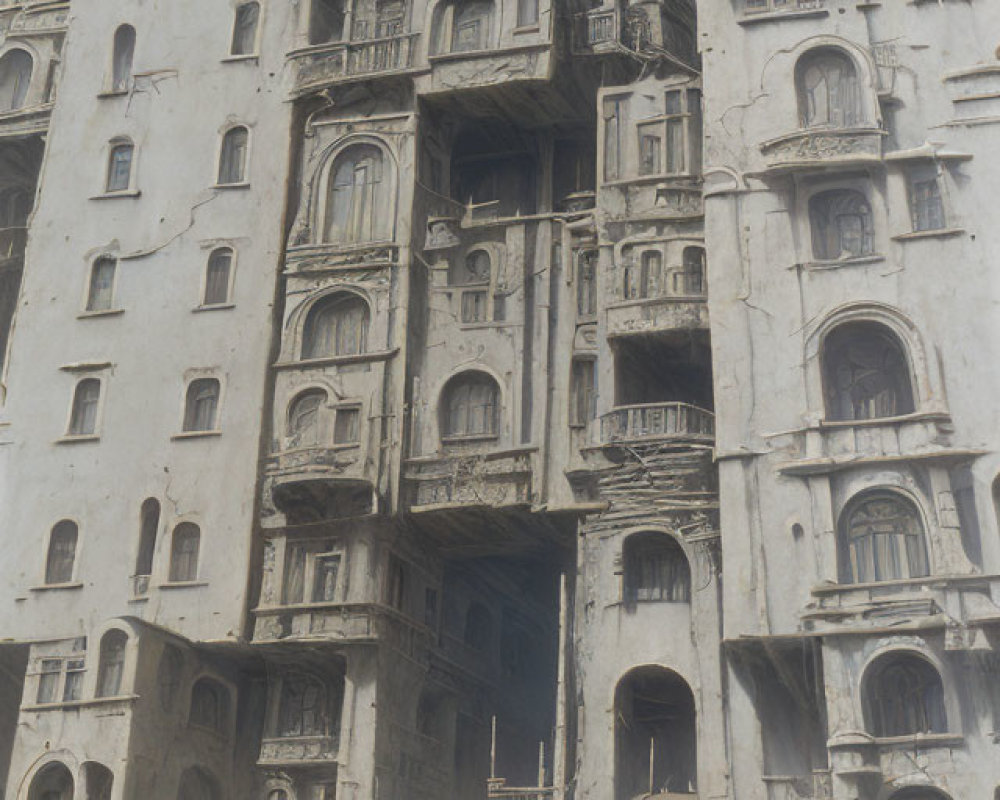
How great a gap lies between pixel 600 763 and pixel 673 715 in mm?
2894

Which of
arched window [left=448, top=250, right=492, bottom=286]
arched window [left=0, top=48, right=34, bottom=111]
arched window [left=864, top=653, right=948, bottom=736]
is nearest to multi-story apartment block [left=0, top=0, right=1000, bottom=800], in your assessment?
arched window [left=864, top=653, right=948, bottom=736]

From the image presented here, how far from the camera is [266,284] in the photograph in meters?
44.0

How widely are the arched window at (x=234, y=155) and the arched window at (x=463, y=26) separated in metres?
Result: 6.52

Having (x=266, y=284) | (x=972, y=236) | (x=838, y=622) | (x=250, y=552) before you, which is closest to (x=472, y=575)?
(x=250, y=552)

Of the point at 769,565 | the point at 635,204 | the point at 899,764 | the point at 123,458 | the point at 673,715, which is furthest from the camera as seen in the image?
the point at 123,458

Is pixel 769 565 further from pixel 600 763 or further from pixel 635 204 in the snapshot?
pixel 635 204

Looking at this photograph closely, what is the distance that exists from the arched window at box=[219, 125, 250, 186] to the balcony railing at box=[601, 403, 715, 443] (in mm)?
15175

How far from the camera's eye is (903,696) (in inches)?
1287

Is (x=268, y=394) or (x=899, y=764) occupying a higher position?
(x=268, y=394)

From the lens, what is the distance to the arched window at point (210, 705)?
1617 inches

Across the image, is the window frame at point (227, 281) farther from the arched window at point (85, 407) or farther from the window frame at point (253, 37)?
the window frame at point (253, 37)

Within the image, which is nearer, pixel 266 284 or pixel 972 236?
pixel 972 236

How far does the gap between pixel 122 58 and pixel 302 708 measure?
72.7 ft

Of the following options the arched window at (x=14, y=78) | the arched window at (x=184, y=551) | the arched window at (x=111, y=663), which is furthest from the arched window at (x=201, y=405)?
the arched window at (x=14, y=78)
